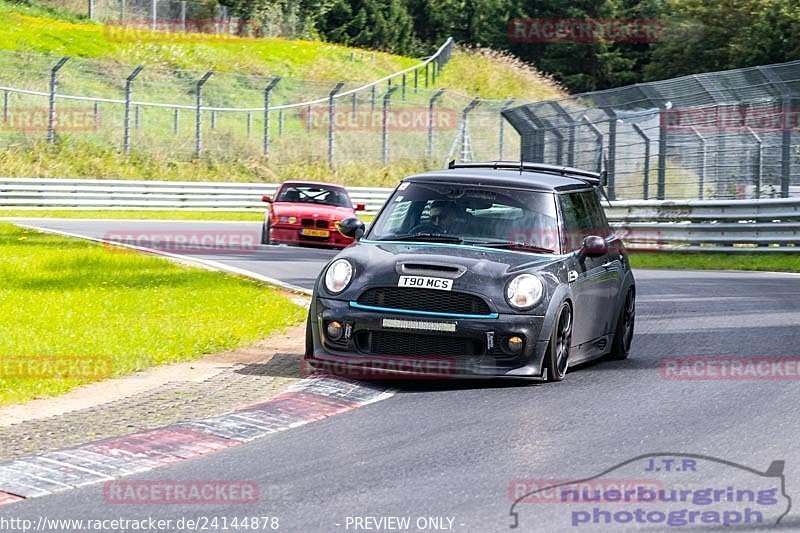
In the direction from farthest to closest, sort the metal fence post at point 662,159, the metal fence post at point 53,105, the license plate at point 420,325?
the metal fence post at point 53,105 → the metal fence post at point 662,159 → the license plate at point 420,325

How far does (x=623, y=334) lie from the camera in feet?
36.2

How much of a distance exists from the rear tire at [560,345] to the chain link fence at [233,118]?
2807cm

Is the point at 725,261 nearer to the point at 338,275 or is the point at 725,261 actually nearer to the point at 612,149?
the point at 612,149

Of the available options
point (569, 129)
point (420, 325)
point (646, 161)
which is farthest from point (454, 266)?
point (569, 129)

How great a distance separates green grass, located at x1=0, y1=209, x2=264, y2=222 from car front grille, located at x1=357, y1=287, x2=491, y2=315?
24948 millimetres

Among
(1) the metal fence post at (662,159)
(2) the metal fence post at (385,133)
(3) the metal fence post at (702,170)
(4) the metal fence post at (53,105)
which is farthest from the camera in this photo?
(2) the metal fence post at (385,133)

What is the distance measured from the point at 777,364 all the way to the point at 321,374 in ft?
11.6

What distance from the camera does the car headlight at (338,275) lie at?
9.52 m

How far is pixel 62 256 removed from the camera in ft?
63.6

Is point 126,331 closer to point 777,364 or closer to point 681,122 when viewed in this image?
point 777,364

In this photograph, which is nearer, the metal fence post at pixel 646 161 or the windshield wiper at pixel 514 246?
the windshield wiper at pixel 514 246

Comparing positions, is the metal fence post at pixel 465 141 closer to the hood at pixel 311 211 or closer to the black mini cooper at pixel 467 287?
the hood at pixel 311 211

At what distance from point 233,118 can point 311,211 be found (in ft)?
68.1

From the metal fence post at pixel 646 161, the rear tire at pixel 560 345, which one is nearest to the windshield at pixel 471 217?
the rear tire at pixel 560 345
